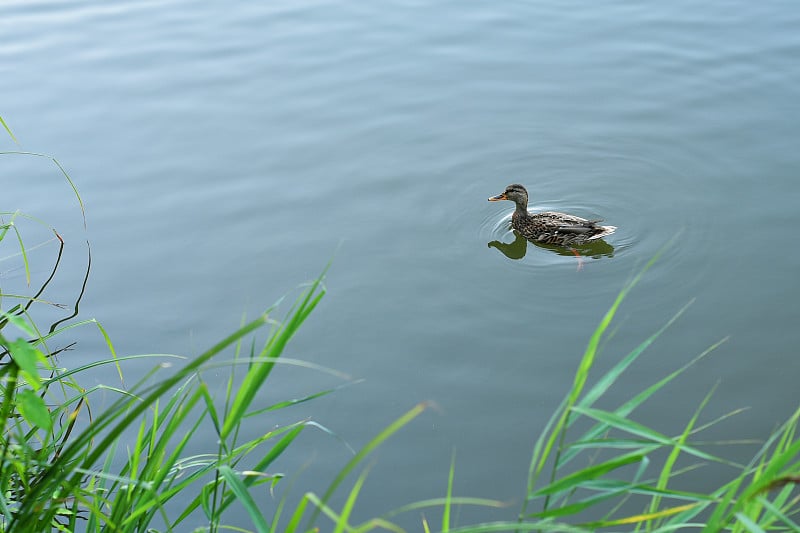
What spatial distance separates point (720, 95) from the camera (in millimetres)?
7168

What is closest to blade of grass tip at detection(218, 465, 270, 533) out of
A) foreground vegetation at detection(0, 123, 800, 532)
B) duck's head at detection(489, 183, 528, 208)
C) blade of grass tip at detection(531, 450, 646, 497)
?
foreground vegetation at detection(0, 123, 800, 532)

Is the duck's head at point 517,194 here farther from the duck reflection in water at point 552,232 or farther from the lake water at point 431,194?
the lake water at point 431,194

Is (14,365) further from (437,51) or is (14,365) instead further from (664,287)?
(437,51)

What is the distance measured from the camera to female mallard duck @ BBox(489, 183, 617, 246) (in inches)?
228

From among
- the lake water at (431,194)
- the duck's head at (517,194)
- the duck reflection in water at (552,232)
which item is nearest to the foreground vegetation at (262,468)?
the lake water at (431,194)

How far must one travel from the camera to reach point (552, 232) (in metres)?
5.90

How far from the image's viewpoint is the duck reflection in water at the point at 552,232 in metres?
5.79

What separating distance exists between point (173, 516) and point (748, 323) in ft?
9.84

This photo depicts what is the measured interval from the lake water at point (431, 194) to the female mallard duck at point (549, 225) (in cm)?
12

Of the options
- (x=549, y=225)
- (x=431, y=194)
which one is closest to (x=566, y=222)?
(x=549, y=225)

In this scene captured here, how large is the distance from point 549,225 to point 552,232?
59 mm

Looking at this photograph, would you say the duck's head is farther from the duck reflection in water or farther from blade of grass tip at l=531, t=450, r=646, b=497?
blade of grass tip at l=531, t=450, r=646, b=497

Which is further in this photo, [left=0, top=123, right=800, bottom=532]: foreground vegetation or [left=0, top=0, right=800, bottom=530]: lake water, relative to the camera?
[left=0, top=0, right=800, bottom=530]: lake water

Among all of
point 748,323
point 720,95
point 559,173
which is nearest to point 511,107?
point 559,173
